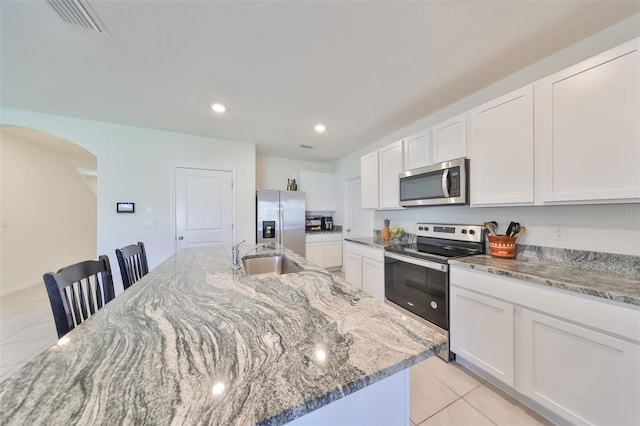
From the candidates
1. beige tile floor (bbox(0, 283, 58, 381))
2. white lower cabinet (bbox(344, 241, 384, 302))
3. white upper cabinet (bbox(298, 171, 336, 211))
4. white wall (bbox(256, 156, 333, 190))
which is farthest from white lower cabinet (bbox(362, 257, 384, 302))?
beige tile floor (bbox(0, 283, 58, 381))

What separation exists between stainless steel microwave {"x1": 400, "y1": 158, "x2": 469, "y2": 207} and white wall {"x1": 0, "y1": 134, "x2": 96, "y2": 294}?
564cm

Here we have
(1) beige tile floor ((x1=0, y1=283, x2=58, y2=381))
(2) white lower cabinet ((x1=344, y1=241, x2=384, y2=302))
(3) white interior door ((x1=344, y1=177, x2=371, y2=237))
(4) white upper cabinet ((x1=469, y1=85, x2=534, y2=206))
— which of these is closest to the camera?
(4) white upper cabinet ((x1=469, y1=85, x2=534, y2=206))

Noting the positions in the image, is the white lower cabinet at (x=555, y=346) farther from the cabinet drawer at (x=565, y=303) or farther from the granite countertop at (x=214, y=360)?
the granite countertop at (x=214, y=360)

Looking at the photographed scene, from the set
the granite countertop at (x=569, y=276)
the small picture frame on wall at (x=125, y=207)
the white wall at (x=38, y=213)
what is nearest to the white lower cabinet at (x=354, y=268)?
the granite countertop at (x=569, y=276)

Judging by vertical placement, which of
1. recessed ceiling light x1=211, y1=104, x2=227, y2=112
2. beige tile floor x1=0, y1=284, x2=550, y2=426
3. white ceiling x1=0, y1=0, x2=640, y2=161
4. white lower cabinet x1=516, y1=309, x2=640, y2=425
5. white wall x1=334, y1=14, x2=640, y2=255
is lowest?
beige tile floor x1=0, y1=284, x2=550, y2=426

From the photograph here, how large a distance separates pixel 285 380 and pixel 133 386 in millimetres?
335

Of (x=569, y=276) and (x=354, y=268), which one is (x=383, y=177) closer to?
(x=354, y=268)

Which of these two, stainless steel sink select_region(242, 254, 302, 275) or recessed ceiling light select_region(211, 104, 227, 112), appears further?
recessed ceiling light select_region(211, 104, 227, 112)

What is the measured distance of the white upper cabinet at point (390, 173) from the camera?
8.71ft

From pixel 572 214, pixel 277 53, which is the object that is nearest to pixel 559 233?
pixel 572 214

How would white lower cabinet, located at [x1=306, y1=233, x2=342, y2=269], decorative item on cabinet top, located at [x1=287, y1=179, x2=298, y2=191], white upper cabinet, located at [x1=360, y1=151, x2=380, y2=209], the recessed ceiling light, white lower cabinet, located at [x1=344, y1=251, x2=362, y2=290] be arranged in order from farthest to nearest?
1. decorative item on cabinet top, located at [x1=287, y1=179, x2=298, y2=191]
2. white lower cabinet, located at [x1=306, y1=233, x2=342, y2=269]
3. white upper cabinet, located at [x1=360, y1=151, x2=380, y2=209]
4. white lower cabinet, located at [x1=344, y1=251, x2=362, y2=290]
5. the recessed ceiling light

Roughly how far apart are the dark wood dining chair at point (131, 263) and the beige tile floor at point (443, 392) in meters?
1.11

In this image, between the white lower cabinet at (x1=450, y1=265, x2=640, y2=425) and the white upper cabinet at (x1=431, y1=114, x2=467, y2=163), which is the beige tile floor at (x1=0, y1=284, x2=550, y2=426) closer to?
the white lower cabinet at (x1=450, y1=265, x2=640, y2=425)

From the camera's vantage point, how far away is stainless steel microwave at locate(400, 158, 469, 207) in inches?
76.1
